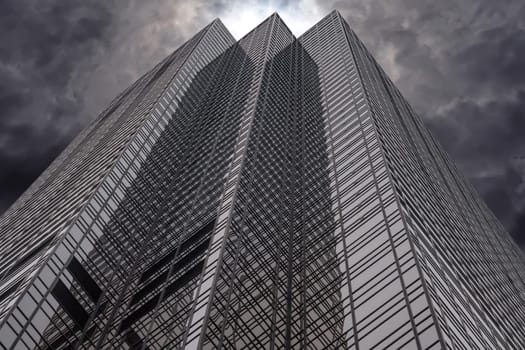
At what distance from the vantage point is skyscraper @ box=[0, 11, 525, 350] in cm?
4647

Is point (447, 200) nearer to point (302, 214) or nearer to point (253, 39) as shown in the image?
point (302, 214)

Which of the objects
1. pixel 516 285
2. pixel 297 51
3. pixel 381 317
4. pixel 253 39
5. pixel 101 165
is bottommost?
pixel 516 285

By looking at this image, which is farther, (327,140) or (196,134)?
(196,134)

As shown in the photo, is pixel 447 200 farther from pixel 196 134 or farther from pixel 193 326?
pixel 193 326

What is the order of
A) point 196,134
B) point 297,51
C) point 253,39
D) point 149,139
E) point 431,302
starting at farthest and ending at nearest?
point 253,39, point 297,51, point 196,134, point 149,139, point 431,302

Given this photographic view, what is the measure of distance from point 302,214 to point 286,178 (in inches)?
353

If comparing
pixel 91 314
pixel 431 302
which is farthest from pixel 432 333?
pixel 91 314

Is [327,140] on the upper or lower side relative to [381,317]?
upper

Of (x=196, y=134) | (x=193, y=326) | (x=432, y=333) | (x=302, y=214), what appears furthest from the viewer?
(x=196, y=134)

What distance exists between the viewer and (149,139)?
3622 inches

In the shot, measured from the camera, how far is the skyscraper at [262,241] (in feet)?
152

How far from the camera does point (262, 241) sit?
2318 inches

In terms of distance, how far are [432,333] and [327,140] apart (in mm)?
47715

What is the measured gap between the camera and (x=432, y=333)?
38250 millimetres
